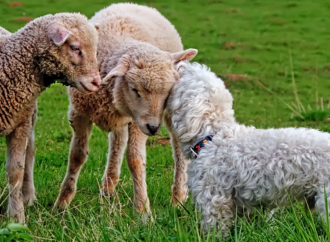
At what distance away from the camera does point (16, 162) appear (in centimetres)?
482

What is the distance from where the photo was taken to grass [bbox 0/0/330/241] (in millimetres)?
3582

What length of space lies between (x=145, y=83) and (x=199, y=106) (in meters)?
0.86

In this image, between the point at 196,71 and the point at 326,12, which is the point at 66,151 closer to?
the point at 196,71

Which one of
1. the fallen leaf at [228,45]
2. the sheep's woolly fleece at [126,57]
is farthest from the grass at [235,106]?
the sheep's woolly fleece at [126,57]

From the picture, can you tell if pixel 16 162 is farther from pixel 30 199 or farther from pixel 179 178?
pixel 179 178

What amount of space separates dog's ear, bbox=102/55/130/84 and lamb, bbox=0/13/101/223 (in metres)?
0.13

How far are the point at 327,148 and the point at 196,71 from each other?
3.56ft

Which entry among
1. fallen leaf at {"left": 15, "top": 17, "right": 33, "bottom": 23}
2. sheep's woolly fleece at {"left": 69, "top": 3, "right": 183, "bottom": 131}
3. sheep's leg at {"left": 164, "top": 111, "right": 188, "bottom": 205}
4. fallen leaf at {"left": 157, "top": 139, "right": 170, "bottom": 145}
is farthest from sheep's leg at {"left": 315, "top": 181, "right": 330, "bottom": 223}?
fallen leaf at {"left": 15, "top": 17, "right": 33, "bottom": 23}

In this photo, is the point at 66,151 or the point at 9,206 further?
the point at 66,151

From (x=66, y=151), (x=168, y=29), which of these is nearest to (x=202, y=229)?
(x=168, y=29)

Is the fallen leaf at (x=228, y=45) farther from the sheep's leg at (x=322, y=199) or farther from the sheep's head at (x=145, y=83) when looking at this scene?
the sheep's leg at (x=322, y=199)

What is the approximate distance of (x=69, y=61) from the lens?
452 centimetres

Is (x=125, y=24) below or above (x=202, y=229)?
above

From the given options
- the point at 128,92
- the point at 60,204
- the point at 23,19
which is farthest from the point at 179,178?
the point at 23,19
